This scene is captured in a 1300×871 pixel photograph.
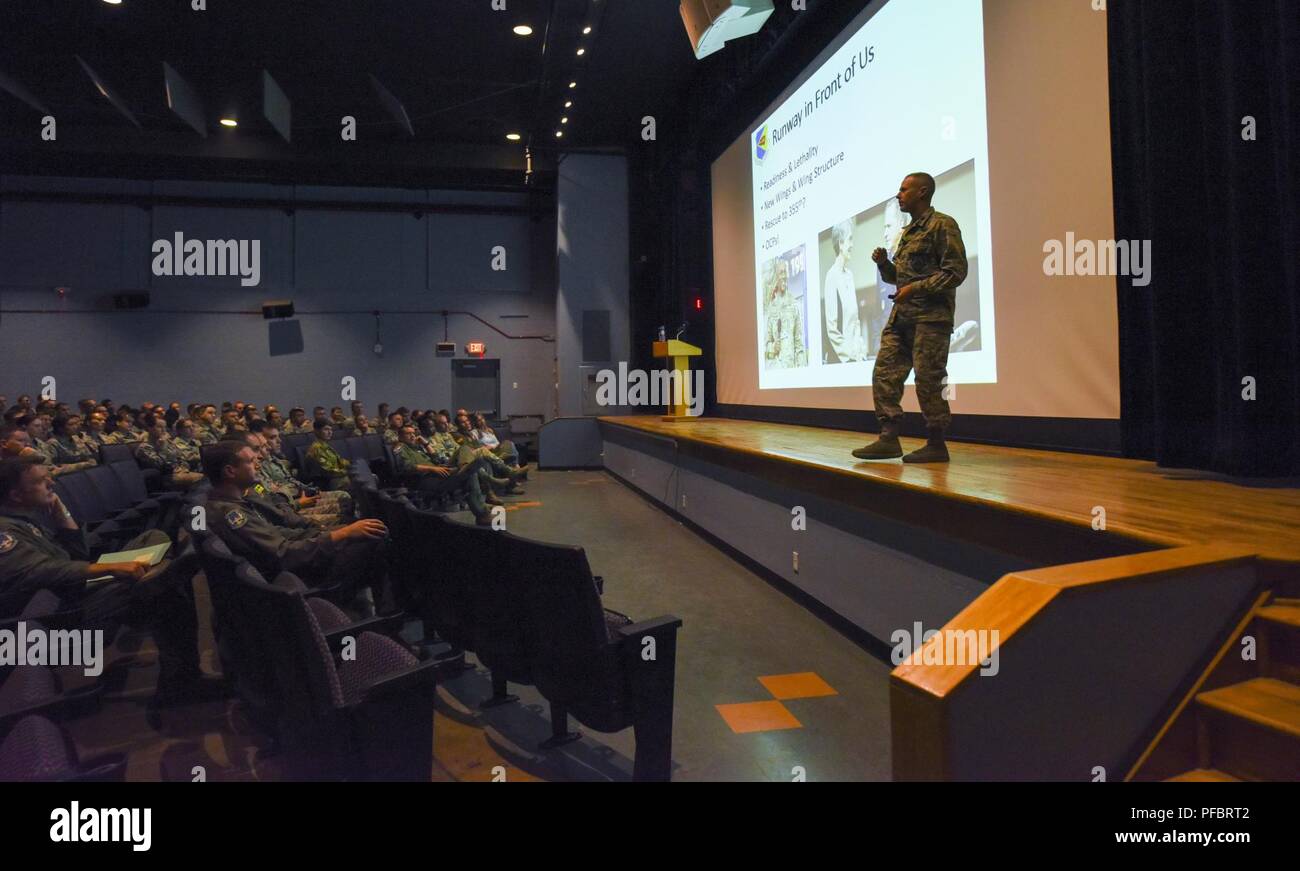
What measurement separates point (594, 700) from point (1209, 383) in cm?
263

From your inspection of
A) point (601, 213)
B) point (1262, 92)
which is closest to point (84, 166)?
point (601, 213)

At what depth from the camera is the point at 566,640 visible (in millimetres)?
1825

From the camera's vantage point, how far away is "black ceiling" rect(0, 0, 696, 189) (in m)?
7.04

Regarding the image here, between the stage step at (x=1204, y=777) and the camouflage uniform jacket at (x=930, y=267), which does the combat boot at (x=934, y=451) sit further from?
the stage step at (x=1204, y=777)

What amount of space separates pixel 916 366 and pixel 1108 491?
3.00ft

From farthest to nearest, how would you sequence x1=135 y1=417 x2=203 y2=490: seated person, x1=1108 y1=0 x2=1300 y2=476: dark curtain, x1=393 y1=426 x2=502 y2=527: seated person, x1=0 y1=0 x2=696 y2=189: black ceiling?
x1=0 y1=0 x2=696 y2=189: black ceiling
x1=393 y1=426 x2=502 y2=527: seated person
x1=135 y1=417 x2=203 y2=490: seated person
x1=1108 y1=0 x2=1300 y2=476: dark curtain

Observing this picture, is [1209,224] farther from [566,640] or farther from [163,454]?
[163,454]

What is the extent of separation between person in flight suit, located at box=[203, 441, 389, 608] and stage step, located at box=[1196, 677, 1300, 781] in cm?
246

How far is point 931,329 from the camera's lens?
290 cm

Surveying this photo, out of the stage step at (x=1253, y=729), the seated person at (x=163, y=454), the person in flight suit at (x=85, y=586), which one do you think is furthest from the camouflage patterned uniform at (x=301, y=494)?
the stage step at (x=1253, y=729)

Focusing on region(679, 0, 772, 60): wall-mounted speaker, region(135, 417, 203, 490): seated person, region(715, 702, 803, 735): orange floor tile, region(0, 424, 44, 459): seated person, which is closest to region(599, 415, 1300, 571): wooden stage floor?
region(715, 702, 803, 735): orange floor tile

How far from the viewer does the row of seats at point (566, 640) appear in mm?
1777

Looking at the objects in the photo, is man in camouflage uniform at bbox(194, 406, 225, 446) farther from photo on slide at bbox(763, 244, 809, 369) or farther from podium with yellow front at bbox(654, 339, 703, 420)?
photo on slide at bbox(763, 244, 809, 369)

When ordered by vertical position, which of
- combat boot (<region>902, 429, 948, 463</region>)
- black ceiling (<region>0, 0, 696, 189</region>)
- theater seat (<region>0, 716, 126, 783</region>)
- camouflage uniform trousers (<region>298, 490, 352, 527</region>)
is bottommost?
theater seat (<region>0, 716, 126, 783</region>)
